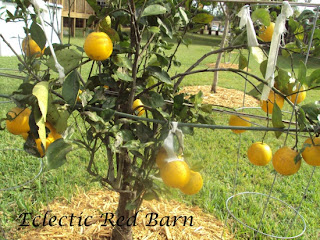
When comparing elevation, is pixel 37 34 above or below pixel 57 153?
above

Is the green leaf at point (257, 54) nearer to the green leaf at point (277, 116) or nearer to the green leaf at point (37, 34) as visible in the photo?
the green leaf at point (277, 116)

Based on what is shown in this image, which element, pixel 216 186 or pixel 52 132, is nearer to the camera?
pixel 52 132

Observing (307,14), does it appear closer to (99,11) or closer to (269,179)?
(99,11)

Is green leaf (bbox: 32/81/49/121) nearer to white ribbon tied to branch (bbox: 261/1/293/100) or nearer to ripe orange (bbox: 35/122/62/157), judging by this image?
ripe orange (bbox: 35/122/62/157)

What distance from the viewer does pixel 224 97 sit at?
4.17m

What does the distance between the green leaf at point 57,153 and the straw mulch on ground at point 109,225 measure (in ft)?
2.47

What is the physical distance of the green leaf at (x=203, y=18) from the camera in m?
0.94

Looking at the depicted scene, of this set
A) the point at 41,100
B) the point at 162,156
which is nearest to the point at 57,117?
the point at 41,100

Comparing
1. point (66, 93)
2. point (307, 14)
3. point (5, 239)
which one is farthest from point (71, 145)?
point (5, 239)

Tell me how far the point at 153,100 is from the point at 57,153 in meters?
0.29

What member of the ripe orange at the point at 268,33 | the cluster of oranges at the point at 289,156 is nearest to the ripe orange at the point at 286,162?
the cluster of oranges at the point at 289,156

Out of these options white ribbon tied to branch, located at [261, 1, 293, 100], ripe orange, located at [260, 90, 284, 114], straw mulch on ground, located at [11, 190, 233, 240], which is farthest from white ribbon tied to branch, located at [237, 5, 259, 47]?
straw mulch on ground, located at [11, 190, 233, 240]

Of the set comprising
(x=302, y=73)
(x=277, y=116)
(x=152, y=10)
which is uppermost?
(x=152, y=10)

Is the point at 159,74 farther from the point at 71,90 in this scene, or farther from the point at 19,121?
the point at 19,121
